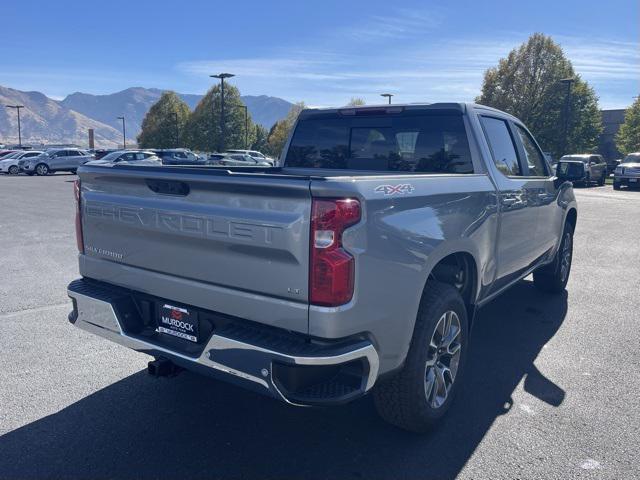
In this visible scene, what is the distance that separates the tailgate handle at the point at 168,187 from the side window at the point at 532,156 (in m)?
3.48

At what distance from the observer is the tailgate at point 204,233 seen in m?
2.61

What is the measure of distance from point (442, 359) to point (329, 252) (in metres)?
1.45

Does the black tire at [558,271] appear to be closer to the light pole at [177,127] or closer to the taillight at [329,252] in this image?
the taillight at [329,252]

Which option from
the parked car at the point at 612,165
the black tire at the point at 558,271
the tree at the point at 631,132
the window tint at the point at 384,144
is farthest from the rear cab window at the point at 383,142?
the tree at the point at 631,132

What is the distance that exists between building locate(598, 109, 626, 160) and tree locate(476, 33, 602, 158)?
52.9 ft

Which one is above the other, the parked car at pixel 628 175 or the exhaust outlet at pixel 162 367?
the parked car at pixel 628 175

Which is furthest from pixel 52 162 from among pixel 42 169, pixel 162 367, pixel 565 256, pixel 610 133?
pixel 610 133

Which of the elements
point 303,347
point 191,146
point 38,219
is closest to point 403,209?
point 303,347

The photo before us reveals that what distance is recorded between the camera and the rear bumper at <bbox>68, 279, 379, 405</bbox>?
2584mm

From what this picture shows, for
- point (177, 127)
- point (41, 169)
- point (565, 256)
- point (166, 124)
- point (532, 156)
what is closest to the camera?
point (532, 156)

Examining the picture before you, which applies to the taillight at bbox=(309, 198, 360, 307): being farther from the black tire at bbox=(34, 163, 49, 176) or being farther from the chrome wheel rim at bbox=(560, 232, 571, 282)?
A: the black tire at bbox=(34, 163, 49, 176)

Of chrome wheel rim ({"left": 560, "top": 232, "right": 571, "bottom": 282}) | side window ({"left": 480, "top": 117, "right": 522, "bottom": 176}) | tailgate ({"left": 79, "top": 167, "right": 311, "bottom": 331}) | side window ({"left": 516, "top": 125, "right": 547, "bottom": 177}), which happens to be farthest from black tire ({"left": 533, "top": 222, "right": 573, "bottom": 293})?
tailgate ({"left": 79, "top": 167, "right": 311, "bottom": 331})

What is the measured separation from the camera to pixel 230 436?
335cm

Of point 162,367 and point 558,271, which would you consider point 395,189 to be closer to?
point 162,367
